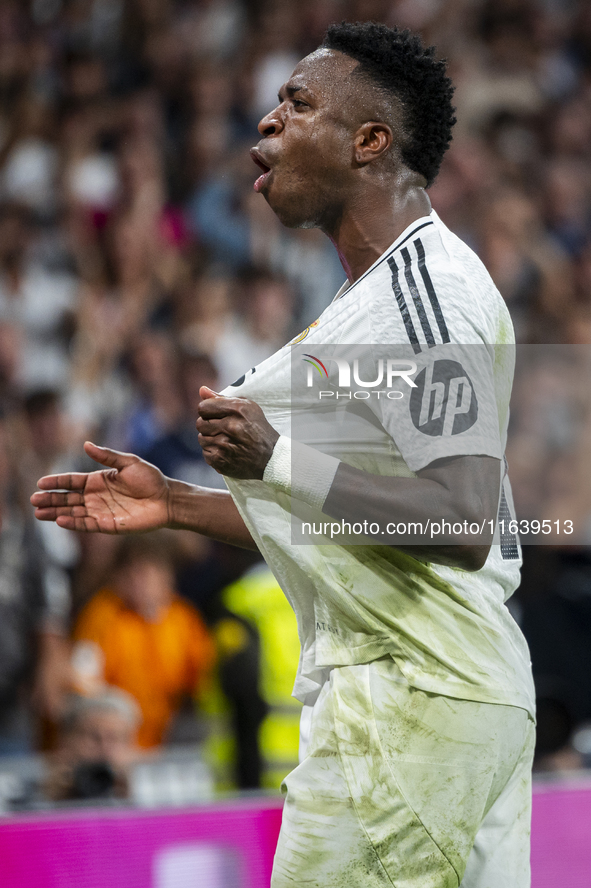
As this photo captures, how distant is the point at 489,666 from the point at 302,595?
1.22 feet

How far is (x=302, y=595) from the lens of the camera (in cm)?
210

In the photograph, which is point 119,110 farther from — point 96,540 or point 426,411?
point 426,411

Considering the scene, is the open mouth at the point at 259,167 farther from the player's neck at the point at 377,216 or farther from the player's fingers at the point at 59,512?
the player's fingers at the point at 59,512

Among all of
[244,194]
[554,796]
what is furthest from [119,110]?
[554,796]

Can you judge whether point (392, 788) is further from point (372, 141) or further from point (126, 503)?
point (372, 141)

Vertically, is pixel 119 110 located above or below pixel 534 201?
above

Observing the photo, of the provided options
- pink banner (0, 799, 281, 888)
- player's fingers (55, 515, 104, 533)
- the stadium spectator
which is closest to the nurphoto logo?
player's fingers (55, 515, 104, 533)

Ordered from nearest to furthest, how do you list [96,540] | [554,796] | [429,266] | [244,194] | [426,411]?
[426,411] < [429,266] < [554,796] < [96,540] < [244,194]

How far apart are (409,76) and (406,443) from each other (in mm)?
758

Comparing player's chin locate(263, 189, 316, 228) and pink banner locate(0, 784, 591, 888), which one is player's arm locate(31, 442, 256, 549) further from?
pink banner locate(0, 784, 591, 888)

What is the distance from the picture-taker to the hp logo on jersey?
1.82m

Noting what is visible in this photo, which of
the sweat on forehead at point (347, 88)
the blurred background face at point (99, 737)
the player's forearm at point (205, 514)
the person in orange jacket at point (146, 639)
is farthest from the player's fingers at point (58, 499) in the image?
the person in orange jacket at point (146, 639)

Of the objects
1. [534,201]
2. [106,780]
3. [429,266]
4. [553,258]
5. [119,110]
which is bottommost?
[106,780]

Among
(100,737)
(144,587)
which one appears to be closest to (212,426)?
(100,737)
